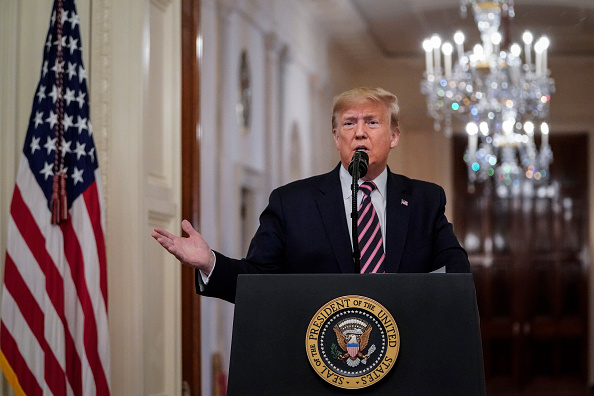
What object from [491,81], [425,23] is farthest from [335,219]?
[425,23]

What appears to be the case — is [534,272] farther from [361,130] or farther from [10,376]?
[361,130]

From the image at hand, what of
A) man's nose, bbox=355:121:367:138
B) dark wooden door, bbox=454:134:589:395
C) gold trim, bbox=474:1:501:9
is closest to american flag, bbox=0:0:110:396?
man's nose, bbox=355:121:367:138

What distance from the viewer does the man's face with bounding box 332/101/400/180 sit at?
2.52 meters

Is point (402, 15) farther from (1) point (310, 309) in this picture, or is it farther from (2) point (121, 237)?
(1) point (310, 309)

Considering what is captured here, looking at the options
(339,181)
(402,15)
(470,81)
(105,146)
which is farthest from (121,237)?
(402,15)

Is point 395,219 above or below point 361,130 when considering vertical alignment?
below

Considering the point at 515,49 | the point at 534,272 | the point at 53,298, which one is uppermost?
the point at 515,49

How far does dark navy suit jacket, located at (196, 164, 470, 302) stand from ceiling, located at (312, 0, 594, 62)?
24.8ft

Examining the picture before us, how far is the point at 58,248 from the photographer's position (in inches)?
139

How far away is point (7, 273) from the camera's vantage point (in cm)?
338

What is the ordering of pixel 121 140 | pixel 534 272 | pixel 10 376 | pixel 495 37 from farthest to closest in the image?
pixel 534 272 < pixel 495 37 < pixel 121 140 < pixel 10 376

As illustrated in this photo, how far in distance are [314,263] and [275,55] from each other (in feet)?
22.4

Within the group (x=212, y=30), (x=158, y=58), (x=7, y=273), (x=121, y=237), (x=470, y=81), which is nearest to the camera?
(x=7, y=273)

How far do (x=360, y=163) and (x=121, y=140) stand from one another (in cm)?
193
